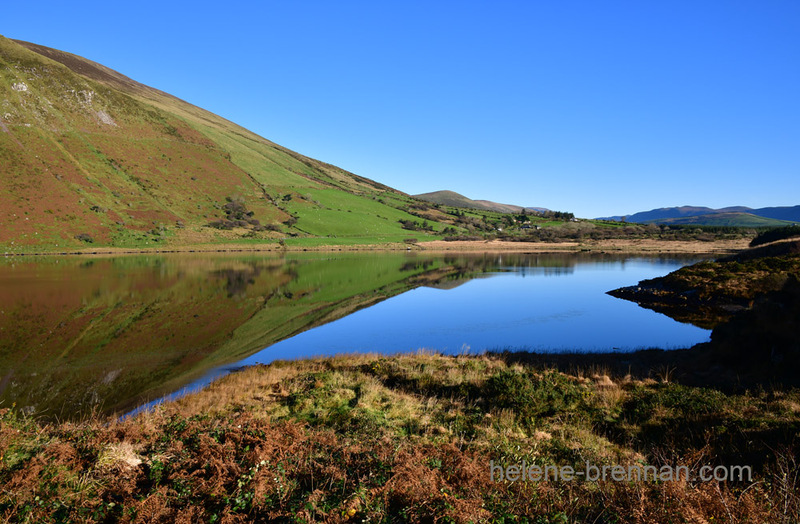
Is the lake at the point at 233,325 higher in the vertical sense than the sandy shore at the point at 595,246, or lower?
lower

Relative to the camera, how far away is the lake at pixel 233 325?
1806 centimetres

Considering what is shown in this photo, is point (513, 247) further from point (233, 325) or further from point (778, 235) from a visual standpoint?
point (233, 325)

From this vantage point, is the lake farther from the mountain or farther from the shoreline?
the mountain

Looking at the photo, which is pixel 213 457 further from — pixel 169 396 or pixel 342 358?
pixel 342 358

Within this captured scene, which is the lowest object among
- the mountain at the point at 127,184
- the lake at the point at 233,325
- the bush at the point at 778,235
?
the lake at the point at 233,325

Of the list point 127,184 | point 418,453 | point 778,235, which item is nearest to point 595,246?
point 778,235

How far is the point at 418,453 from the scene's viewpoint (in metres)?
8.28

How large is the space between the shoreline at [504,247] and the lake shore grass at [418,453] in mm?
91892

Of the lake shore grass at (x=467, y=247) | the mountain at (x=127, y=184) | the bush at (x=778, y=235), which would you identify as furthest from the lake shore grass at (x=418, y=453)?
the mountain at (x=127, y=184)

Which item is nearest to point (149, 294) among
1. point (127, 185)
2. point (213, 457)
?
point (213, 457)

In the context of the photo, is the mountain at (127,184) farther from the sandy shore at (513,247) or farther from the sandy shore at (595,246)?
the sandy shore at (595,246)

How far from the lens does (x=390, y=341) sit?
25.7 meters

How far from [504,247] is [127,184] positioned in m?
115

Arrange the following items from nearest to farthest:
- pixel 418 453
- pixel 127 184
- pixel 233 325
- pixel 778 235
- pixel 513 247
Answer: pixel 418 453
pixel 233 325
pixel 778 235
pixel 127 184
pixel 513 247
